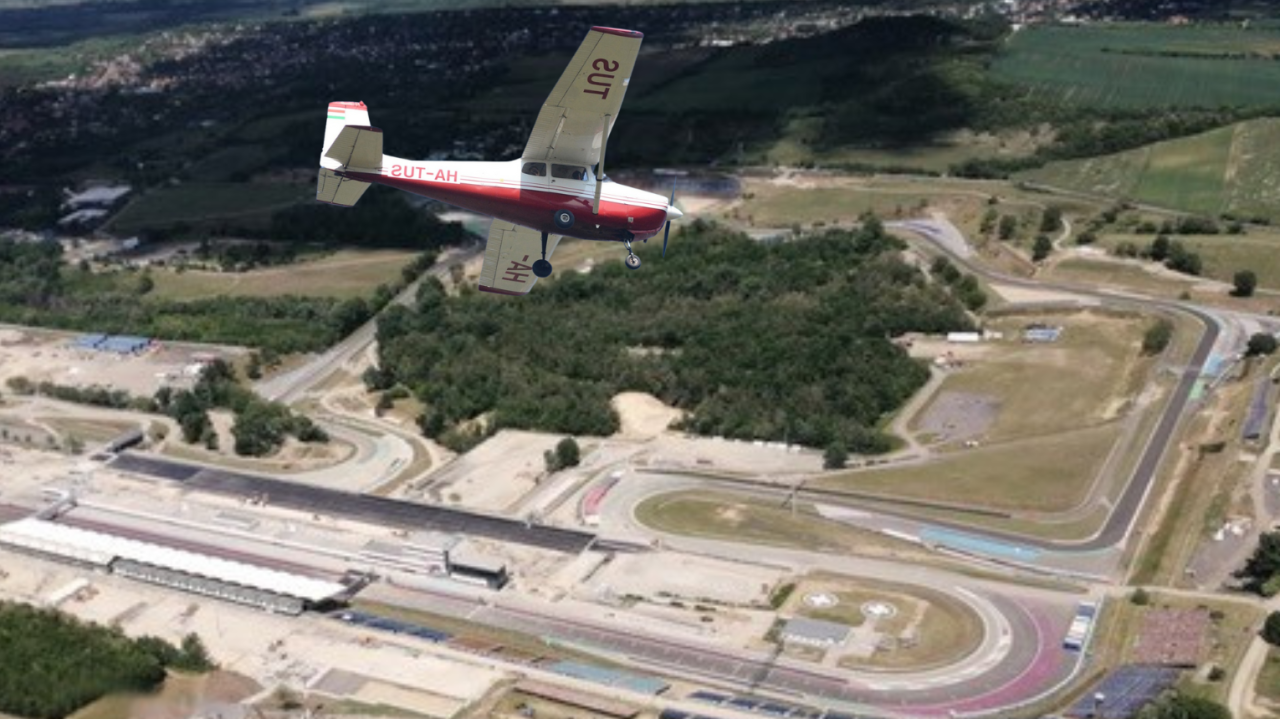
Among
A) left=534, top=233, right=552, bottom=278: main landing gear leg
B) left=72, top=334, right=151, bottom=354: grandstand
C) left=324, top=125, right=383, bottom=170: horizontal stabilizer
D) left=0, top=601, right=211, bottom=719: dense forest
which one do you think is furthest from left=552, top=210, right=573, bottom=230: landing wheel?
left=72, top=334, right=151, bottom=354: grandstand

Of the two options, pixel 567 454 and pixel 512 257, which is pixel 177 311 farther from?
pixel 512 257

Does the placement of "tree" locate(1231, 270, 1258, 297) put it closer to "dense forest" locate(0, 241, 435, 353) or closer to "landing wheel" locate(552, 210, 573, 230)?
"dense forest" locate(0, 241, 435, 353)

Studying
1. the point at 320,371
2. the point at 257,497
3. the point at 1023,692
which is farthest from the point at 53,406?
the point at 1023,692

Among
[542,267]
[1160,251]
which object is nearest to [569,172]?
[542,267]

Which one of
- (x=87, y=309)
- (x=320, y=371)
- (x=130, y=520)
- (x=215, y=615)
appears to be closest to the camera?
(x=215, y=615)

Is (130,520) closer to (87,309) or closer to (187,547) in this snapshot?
(187,547)
